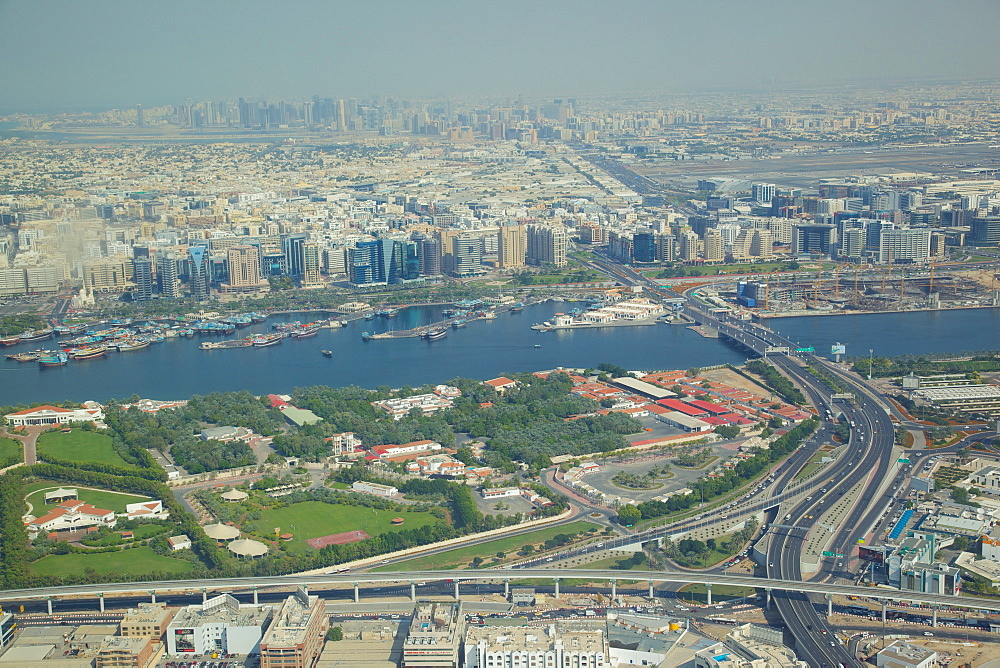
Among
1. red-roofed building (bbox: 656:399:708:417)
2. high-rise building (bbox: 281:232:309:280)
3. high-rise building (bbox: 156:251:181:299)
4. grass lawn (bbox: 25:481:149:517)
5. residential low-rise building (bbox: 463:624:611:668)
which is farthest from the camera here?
high-rise building (bbox: 281:232:309:280)

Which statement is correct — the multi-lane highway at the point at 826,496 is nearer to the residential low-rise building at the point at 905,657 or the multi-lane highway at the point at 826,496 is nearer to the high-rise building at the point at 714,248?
the residential low-rise building at the point at 905,657

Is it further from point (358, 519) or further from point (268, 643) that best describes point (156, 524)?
point (268, 643)

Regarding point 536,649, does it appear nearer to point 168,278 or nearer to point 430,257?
point 168,278

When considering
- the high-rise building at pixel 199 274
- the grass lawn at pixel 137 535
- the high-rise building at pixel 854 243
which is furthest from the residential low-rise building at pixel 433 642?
the high-rise building at pixel 854 243

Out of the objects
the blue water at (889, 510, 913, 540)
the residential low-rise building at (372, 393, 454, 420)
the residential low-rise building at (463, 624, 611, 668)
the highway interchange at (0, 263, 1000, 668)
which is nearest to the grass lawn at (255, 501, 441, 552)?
the highway interchange at (0, 263, 1000, 668)

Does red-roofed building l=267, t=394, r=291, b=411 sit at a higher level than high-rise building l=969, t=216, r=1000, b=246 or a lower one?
lower

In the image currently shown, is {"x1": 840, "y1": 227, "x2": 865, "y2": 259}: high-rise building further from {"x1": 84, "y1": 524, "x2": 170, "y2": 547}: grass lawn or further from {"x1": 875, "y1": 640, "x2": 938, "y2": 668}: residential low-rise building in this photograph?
{"x1": 875, "y1": 640, "x2": 938, "y2": 668}: residential low-rise building
